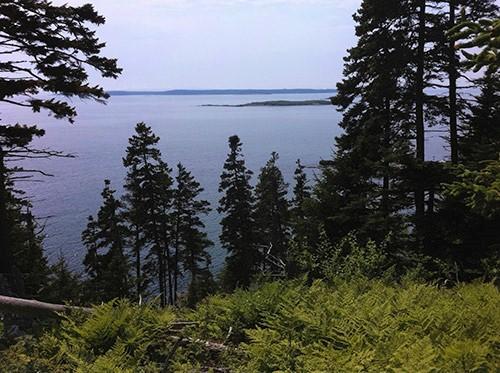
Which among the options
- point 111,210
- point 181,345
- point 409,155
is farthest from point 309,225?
point 111,210

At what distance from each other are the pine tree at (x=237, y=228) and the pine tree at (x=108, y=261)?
8.83 metres

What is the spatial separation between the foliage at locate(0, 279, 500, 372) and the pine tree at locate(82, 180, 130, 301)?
20537 millimetres

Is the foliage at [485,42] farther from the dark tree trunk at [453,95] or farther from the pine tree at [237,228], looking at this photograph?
the pine tree at [237,228]

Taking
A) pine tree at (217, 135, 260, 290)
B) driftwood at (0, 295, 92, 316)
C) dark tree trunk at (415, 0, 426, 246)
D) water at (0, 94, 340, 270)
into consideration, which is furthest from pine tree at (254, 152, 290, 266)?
driftwood at (0, 295, 92, 316)

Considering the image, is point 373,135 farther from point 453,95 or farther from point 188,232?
point 188,232

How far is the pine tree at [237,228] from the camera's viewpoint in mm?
40219

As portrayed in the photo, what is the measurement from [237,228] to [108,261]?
11.5 meters

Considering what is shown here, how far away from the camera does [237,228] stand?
4084 centimetres

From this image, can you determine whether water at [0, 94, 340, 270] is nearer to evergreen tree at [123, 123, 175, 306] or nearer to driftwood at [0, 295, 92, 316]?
evergreen tree at [123, 123, 175, 306]

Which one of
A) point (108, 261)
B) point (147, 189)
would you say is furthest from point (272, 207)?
point (108, 261)

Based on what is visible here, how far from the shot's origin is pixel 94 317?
5.88 meters

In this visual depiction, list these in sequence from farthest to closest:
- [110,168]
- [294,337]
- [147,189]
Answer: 1. [110,168]
2. [147,189]
3. [294,337]

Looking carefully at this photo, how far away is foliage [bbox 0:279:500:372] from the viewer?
12.1ft

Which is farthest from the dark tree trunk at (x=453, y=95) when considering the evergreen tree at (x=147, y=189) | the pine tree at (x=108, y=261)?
the evergreen tree at (x=147, y=189)
